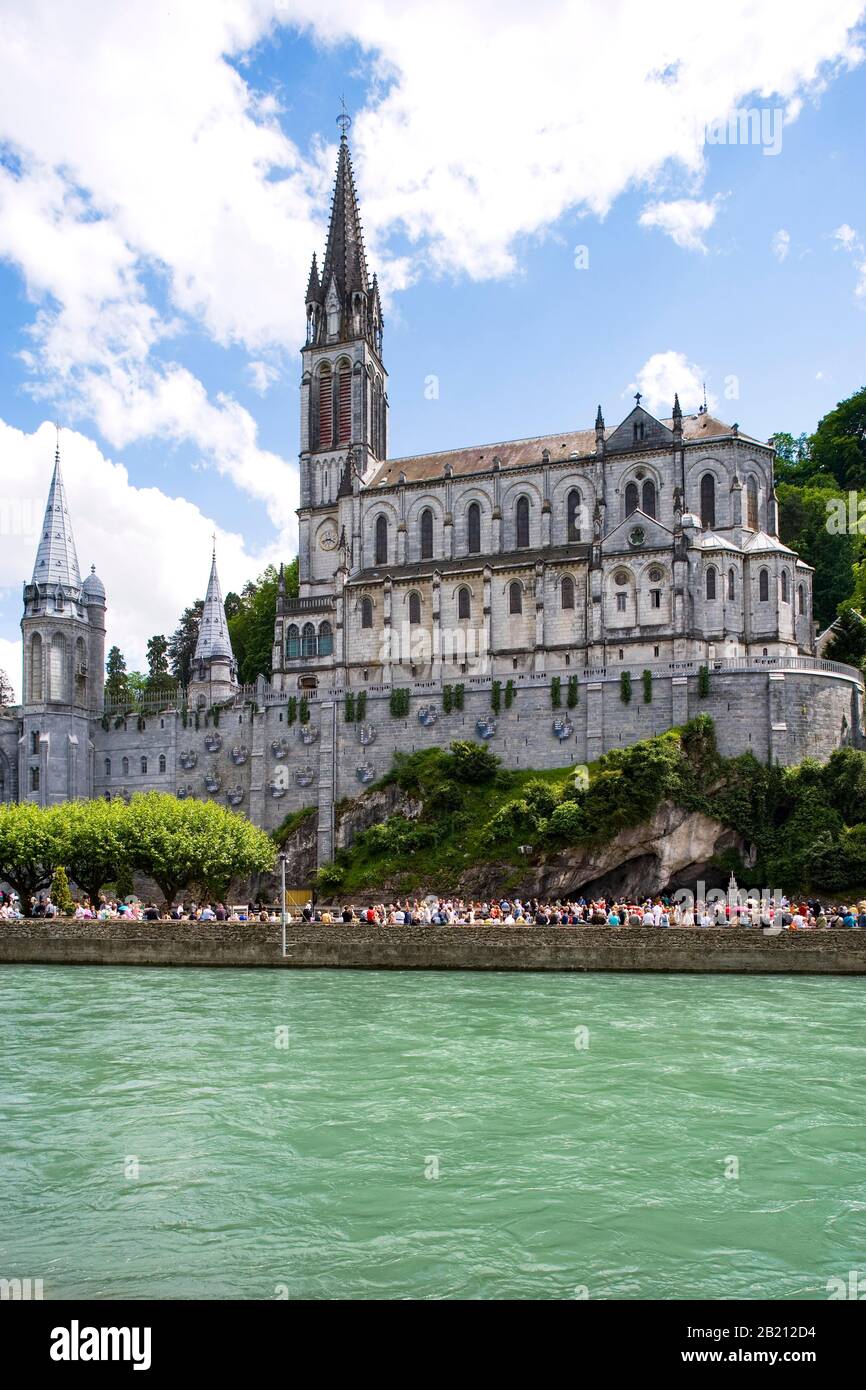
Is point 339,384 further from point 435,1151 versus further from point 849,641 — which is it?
point 435,1151

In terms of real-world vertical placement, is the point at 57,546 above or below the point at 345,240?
below

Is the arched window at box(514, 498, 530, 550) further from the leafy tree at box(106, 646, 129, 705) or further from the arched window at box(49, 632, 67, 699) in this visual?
the leafy tree at box(106, 646, 129, 705)

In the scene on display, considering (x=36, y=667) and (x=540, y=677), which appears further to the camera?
(x=36, y=667)

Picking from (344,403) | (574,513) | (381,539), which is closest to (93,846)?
(381,539)

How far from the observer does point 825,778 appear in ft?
149

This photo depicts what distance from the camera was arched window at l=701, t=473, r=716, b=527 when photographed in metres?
56.8

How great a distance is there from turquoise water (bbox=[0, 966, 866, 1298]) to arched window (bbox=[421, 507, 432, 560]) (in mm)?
40964

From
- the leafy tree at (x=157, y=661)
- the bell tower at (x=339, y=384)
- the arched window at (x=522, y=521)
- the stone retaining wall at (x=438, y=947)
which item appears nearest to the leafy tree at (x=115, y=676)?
the leafy tree at (x=157, y=661)

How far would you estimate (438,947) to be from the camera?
32781 mm

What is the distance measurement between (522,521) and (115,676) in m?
43.7

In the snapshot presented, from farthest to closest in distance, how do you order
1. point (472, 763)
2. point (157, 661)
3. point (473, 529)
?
point (157, 661) < point (473, 529) < point (472, 763)

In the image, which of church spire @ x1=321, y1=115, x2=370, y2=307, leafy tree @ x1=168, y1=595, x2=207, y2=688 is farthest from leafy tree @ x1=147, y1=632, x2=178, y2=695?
church spire @ x1=321, y1=115, x2=370, y2=307

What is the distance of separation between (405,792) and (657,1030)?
30.1 m

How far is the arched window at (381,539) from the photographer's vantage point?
64938 millimetres
